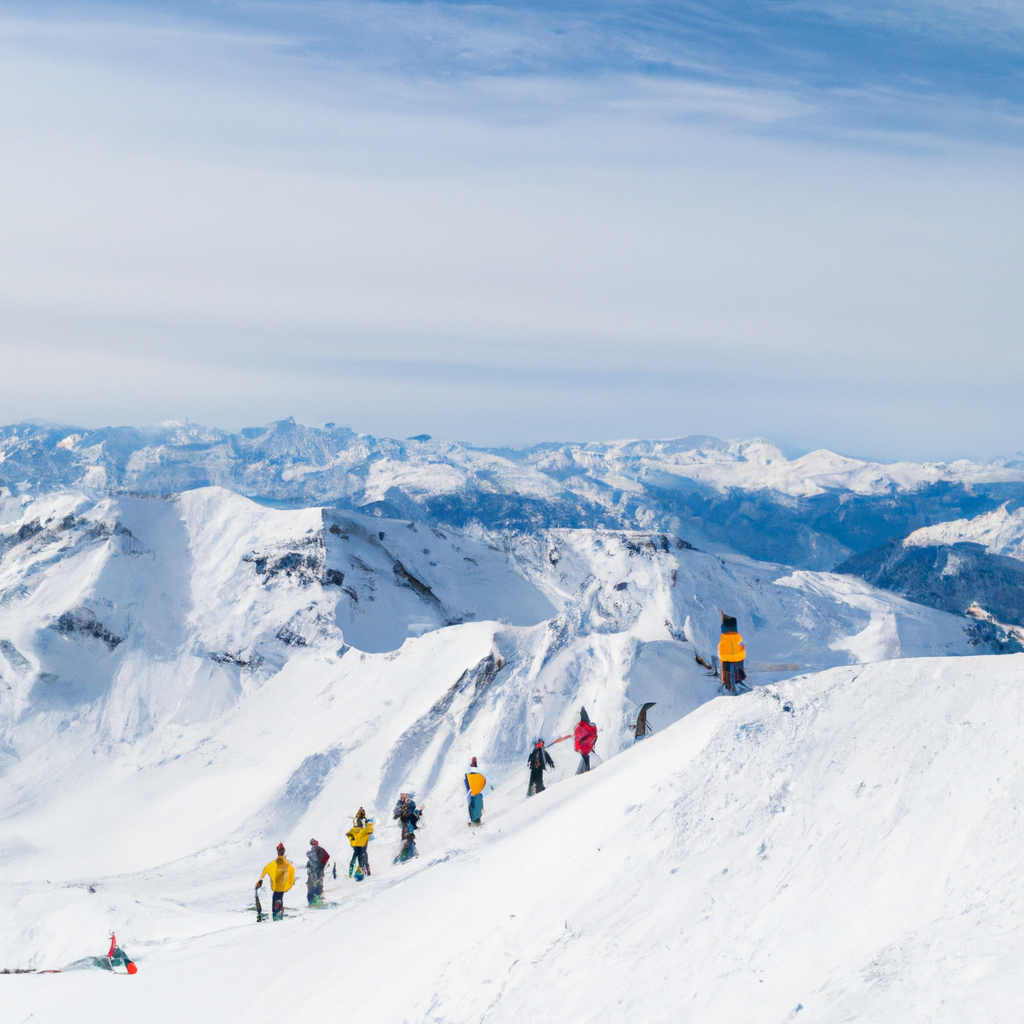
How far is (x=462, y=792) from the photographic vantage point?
28.0 meters

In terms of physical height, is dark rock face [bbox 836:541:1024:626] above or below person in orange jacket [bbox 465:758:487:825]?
below

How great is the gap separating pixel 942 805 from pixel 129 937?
554 inches

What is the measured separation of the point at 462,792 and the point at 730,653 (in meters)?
14.8

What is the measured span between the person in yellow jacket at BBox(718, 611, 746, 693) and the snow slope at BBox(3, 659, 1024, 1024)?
3.12 metres

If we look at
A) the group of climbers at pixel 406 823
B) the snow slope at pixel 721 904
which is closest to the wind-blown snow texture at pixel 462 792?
the snow slope at pixel 721 904

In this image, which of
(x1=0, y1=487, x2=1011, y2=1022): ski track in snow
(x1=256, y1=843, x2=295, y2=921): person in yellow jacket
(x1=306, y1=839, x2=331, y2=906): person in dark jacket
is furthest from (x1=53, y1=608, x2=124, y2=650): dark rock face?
(x1=256, y1=843, x2=295, y2=921): person in yellow jacket

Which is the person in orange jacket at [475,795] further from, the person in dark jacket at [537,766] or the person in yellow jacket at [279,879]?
the person in yellow jacket at [279,879]

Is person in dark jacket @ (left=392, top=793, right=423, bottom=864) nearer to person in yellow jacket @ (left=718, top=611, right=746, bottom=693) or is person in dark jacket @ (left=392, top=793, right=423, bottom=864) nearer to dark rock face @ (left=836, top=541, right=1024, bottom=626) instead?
person in yellow jacket @ (left=718, top=611, right=746, bottom=693)

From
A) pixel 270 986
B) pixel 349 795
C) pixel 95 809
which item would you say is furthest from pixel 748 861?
pixel 95 809

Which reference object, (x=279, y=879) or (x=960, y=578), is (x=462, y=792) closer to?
(x=279, y=879)

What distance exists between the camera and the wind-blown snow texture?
8969mm

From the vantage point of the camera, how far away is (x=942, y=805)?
1008cm

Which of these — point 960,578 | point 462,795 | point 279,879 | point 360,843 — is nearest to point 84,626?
point 462,795

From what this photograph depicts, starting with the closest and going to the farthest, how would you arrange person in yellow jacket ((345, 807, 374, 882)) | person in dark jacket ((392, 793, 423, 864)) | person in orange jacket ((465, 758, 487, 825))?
person in yellow jacket ((345, 807, 374, 882)), person in orange jacket ((465, 758, 487, 825)), person in dark jacket ((392, 793, 423, 864))
